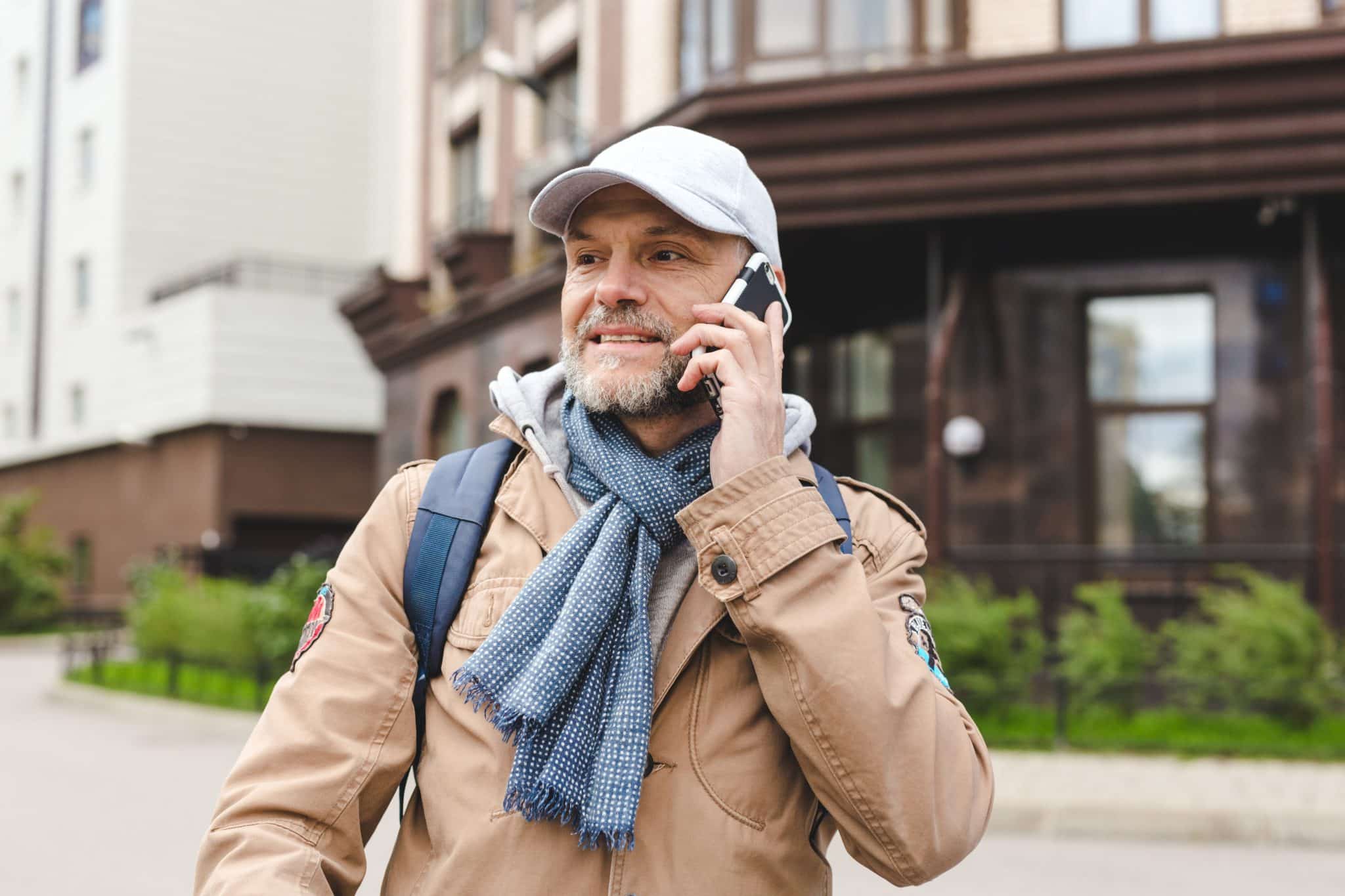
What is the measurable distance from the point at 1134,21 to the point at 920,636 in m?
14.4

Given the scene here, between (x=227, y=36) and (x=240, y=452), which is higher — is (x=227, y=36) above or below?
above

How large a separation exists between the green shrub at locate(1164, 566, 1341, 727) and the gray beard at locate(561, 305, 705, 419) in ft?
34.5

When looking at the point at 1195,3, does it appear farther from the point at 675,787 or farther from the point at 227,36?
the point at 227,36

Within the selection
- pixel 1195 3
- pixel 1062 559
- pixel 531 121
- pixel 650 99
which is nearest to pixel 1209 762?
pixel 1062 559

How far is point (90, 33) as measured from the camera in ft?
134

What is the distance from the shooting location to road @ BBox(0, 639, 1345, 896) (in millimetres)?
7660

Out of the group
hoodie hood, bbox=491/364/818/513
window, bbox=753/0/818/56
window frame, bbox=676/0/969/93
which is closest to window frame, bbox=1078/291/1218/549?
window frame, bbox=676/0/969/93

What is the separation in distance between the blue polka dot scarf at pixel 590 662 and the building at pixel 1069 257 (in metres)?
12.8

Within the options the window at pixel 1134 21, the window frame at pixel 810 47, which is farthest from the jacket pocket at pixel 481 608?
the window at pixel 1134 21

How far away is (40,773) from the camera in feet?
38.4

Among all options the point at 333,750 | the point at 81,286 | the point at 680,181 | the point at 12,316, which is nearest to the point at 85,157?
the point at 81,286

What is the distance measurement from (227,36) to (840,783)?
4164 cm

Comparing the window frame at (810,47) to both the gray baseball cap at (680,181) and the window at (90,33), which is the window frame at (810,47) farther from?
the window at (90,33)

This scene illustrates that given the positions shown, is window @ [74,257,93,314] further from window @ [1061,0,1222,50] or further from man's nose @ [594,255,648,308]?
man's nose @ [594,255,648,308]
